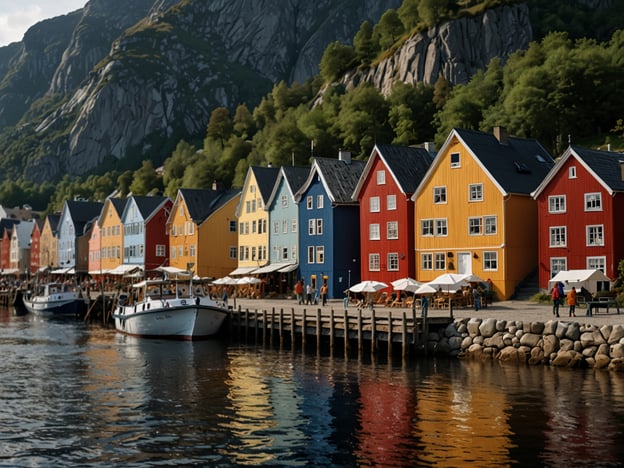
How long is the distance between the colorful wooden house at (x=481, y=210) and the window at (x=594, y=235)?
5.66 m

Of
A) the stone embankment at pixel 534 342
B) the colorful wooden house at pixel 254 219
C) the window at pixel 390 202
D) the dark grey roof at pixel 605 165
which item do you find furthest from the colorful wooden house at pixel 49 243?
the stone embankment at pixel 534 342

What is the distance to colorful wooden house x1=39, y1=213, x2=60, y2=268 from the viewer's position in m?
141

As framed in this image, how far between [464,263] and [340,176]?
18.3 meters

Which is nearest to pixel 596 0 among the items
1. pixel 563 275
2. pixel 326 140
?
pixel 326 140

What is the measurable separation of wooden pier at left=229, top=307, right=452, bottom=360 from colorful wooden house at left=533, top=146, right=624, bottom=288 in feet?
43.2

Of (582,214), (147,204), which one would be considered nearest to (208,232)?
(147,204)

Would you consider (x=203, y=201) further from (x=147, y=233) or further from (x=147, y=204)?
(x=147, y=204)

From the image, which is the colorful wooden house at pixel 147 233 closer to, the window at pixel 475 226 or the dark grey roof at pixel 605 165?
the window at pixel 475 226

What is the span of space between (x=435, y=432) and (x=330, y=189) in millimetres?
48035

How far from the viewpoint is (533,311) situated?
44.5m

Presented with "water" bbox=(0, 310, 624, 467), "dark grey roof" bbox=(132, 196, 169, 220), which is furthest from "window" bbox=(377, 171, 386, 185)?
"dark grey roof" bbox=(132, 196, 169, 220)

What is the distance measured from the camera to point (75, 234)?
13088cm

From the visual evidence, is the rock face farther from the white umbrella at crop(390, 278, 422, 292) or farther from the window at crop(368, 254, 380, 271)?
the white umbrella at crop(390, 278, 422, 292)

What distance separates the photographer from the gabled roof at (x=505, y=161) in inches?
2224
